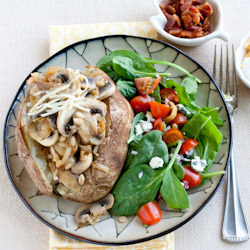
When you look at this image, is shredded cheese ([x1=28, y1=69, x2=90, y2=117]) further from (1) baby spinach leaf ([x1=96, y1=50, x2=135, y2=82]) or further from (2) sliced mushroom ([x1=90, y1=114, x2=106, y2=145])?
(1) baby spinach leaf ([x1=96, y1=50, x2=135, y2=82])

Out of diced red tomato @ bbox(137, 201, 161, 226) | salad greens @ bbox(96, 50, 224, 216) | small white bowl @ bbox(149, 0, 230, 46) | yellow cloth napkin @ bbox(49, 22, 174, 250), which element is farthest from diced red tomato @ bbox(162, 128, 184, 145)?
yellow cloth napkin @ bbox(49, 22, 174, 250)

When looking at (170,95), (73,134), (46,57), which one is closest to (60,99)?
(73,134)

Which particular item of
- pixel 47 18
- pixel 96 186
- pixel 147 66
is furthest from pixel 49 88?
pixel 47 18

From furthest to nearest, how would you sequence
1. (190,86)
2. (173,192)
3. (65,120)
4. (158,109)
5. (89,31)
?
(89,31) → (190,86) → (158,109) → (173,192) → (65,120)

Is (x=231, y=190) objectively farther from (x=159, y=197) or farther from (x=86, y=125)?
(x=86, y=125)

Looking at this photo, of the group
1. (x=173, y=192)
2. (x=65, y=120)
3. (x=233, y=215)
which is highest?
(x=65, y=120)

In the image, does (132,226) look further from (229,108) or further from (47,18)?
(47,18)

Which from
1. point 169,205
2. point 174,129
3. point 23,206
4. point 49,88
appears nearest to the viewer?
point 49,88
